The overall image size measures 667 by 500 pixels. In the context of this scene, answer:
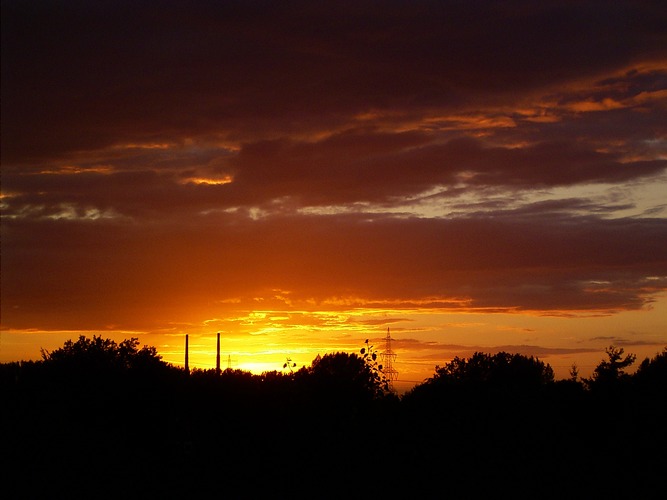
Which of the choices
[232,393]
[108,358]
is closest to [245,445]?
[232,393]

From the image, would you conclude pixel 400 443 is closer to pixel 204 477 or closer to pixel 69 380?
pixel 204 477

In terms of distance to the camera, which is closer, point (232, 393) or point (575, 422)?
point (575, 422)

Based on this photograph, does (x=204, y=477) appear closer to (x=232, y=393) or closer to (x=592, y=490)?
(x=232, y=393)

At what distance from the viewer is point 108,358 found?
34.6m

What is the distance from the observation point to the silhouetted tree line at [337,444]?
1589 cm

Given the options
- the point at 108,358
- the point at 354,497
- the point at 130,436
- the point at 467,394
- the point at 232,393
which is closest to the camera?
the point at 354,497

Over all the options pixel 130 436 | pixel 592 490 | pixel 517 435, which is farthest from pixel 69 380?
pixel 592 490

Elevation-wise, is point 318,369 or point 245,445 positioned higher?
point 318,369

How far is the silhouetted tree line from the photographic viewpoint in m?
15.9

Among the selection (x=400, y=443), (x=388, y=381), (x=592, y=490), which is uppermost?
(x=388, y=381)

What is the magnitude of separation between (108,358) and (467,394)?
21.3 m

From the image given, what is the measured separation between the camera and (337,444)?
55.2 feet

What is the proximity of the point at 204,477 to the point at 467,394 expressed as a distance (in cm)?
628

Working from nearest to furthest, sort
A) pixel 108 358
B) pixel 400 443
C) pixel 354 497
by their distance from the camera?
pixel 354 497 → pixel 400 443 → pixel 108 358
